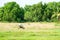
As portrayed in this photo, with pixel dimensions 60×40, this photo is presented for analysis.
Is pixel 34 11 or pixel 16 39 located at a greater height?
pixel 16 39

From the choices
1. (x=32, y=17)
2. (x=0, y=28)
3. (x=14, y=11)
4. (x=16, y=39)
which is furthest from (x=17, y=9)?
(x=16, y=39)

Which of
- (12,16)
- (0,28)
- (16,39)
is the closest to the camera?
(16,39)

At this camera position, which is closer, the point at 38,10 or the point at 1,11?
the point at 38,10

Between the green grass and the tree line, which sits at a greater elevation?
the green grass

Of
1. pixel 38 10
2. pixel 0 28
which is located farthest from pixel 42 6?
pixel 0 28

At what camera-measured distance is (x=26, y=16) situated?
66062 mm

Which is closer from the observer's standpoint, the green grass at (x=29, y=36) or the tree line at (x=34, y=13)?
the green grass at (x=29, y=36)

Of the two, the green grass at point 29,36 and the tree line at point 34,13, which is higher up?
the green grass at point 29,36

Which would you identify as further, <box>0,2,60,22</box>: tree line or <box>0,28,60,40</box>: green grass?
<box>0,2,60,22</box>: tree line

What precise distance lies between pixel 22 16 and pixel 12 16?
15.1 feet

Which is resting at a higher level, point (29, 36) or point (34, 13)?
point (29, 36)

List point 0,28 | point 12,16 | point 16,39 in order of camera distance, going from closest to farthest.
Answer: point 16,39, point 0,28, point 12,16

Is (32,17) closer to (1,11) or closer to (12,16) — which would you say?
(12,16)

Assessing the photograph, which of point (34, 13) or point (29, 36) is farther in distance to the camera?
point (34, 13)
